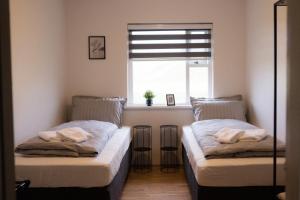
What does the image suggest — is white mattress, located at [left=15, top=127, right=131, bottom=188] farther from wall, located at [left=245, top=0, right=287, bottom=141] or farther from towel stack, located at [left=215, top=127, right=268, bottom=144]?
wall, located at [left=245, top=0, right=287, bottom=141]

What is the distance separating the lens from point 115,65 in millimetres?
4668

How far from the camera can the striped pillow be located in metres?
4.21

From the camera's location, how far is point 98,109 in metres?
4.32

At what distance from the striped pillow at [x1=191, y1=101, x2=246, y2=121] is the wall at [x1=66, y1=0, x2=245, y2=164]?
0.35 metres

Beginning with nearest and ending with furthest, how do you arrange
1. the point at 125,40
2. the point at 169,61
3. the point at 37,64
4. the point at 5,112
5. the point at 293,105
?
the point at 5,112
the point at 293,105
the point at 37,64
the point at 125,40
the point at 169,61

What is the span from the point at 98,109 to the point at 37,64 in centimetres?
101

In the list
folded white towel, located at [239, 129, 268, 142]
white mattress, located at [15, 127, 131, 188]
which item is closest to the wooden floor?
folded white towel, located at [239, 129, 268, 142]

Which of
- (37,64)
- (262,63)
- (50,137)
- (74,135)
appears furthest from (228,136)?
(37,64)

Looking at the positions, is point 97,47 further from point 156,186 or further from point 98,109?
point 156,186

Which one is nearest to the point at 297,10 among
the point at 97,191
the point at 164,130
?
the point at 97,191

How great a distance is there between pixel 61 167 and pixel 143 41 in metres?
2.63

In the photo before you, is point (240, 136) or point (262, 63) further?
point (262, 63)

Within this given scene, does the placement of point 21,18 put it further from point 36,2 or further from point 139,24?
point 139,24

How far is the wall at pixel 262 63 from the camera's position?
123 inches
